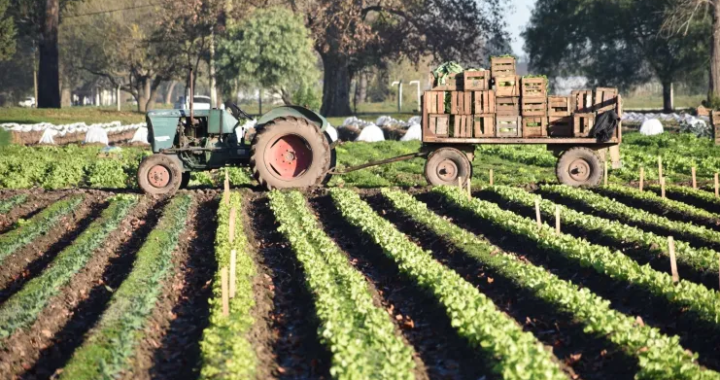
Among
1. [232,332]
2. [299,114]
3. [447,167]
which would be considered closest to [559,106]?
[447,167]

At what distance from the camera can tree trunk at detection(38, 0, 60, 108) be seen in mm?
59781

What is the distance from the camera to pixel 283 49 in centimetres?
6166

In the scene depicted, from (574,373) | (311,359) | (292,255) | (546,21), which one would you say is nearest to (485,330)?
(574,373)

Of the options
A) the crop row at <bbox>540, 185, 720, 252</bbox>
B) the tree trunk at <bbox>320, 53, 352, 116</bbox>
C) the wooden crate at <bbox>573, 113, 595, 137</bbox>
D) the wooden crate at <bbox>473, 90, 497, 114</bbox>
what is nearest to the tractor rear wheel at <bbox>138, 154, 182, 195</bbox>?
the wooden crate at <bbox>473, 90, 497, 114</bbox>

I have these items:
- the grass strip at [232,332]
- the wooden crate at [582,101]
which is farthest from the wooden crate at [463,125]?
the grass strip at [232,332]

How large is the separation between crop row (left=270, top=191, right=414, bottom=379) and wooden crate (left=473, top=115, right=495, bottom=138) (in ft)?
20.9

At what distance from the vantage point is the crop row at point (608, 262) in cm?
1123

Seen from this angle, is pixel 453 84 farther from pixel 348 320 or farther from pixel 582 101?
pixel 348 320

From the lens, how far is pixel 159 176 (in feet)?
69.4

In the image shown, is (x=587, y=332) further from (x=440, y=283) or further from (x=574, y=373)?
(x=440, y=283)

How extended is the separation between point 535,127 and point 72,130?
29.3m

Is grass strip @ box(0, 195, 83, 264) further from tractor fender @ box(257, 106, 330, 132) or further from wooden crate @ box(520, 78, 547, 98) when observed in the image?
wooden crate @ box(520, 78, 547, 98)

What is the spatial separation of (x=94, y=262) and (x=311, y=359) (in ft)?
18.1

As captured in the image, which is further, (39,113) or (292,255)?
(39,113)
